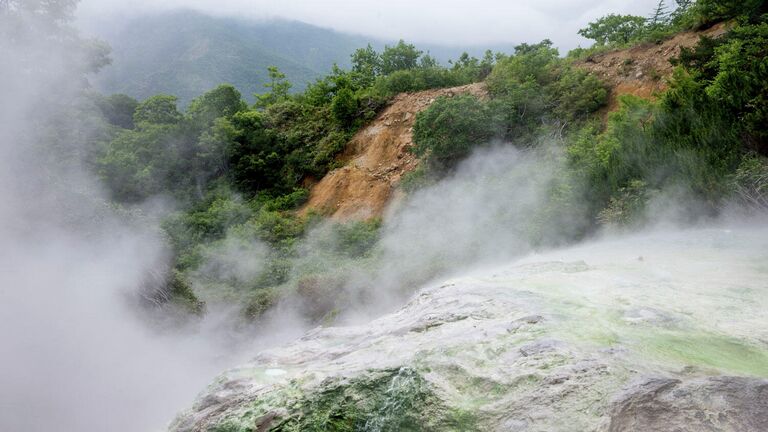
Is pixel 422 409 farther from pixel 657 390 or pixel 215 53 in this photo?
pixel 215 53

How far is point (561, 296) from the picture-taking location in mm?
4129

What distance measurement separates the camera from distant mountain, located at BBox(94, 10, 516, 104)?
149 ft

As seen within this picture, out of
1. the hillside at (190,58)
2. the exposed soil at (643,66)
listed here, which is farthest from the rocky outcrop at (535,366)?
the hillside at (190,58)

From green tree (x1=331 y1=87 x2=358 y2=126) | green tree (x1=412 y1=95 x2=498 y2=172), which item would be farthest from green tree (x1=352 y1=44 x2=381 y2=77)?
green tree (x1=412 y1=95 x2=498 y2=172)

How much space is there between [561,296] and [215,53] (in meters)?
58.0

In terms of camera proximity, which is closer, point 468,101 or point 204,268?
point 204,268

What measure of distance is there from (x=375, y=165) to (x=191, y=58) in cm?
4649

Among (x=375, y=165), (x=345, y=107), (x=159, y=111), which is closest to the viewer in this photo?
(x=375, y=165)

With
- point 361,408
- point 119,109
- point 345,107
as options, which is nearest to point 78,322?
Result: point 361,408

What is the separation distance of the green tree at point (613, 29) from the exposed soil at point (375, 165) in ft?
20.9

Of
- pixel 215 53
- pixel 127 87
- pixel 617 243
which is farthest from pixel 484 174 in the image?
pixel 215 53

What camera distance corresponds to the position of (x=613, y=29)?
18375 mm

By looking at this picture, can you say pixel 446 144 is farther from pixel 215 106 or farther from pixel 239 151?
pixel 215 106

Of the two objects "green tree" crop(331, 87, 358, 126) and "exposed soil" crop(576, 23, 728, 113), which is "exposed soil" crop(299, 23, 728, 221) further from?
"green tree" crop(331, 87, 358, 126)
